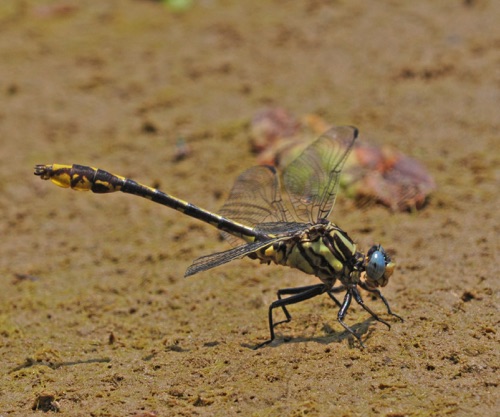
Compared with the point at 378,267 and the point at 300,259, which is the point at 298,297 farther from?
the point at 378,267

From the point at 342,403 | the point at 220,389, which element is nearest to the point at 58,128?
the point at 220,389

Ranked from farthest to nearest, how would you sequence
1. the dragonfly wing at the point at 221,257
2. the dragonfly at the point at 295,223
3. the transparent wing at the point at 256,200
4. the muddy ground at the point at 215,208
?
the transparent wing at the point at 256,200 < the dragonfly at the point at 295,223 < the dragonfly wing at the point at 221,257 < the muddy ground at the point at 215,208

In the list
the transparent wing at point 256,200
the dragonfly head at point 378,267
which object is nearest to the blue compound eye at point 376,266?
the dragonfly head at point 378,267

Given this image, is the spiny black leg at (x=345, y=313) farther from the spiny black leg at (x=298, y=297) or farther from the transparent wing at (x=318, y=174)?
the transparent wing at (x=318, y=174)

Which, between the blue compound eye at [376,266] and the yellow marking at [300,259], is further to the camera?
the yellow marking at [300,259]

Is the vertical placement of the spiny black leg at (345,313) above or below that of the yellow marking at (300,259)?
below

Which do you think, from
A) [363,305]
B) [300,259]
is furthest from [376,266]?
[300,259]

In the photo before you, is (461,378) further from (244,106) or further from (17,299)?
(244,106)
